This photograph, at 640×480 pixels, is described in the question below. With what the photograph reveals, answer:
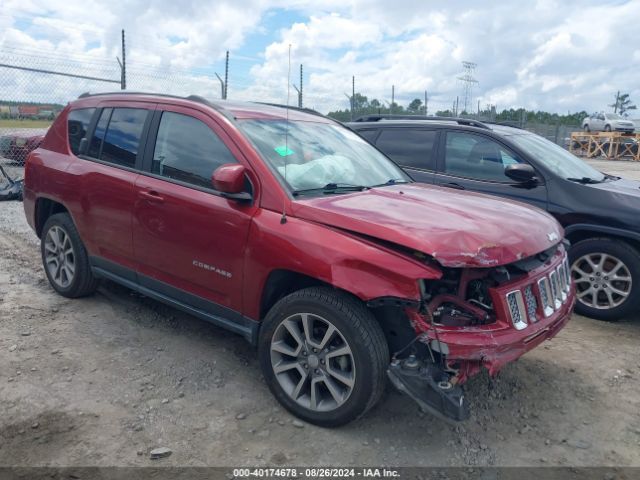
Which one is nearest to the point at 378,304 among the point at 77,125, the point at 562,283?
the point at 562,283

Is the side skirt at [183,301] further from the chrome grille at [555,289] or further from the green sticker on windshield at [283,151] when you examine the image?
the chrome grille at [555,289]

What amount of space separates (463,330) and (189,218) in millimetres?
1898

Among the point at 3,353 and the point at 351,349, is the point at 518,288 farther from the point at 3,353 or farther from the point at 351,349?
the point at 3,353

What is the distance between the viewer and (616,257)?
469 cm

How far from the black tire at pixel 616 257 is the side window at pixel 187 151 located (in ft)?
11.1

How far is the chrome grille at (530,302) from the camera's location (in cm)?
291

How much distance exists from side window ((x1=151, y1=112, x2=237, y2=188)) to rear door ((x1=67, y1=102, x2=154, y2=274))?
21cm

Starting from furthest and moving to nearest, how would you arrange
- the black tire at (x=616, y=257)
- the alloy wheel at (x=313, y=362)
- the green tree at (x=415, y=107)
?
the green tree at (x=415, y=107) → the black tire at (x=616, y=257) → the alloy wheel at (x=313, y=362)

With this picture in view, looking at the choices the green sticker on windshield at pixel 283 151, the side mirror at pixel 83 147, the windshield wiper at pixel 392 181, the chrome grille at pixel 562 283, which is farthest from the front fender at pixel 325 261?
the side mirror at pixel 83 147

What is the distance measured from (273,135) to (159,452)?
2.10 m

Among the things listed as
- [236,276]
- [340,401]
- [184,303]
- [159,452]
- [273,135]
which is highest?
[273,135]

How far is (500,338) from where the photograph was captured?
268 cm

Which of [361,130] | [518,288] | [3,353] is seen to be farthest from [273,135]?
[361,130]

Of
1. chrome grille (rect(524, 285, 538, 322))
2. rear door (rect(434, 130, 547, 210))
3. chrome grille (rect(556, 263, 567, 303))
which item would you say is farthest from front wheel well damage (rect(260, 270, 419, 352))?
rear door (rect(434, 130, 547, 210))
